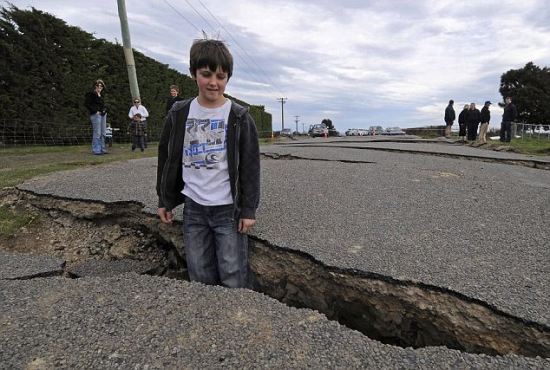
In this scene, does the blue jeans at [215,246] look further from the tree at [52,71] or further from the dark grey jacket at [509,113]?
the dark grey jacket at [509,113]

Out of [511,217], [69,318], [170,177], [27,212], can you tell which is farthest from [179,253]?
[511,217]

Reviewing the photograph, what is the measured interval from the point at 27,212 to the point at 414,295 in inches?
159

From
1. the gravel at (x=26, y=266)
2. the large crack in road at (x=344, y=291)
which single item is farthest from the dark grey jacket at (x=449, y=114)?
the gravel at (x=26, y=266)

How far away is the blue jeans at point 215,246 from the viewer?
2.67 m

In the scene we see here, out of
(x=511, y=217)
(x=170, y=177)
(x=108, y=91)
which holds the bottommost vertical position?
(x=511, y=217)

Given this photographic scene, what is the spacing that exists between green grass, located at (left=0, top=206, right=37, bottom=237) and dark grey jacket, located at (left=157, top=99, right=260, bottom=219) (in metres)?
2.08

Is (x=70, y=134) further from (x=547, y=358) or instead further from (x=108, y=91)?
(x=547, y=358)

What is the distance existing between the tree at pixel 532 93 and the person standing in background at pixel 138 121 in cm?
4227

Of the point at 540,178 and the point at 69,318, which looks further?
the point at 540,178

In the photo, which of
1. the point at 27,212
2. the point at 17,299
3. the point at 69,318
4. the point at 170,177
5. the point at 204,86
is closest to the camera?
the point at 69,318

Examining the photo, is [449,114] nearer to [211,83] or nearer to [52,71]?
[52,71]

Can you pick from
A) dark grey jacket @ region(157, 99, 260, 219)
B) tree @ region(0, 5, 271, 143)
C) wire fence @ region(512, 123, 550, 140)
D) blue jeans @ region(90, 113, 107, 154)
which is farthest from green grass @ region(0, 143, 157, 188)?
wire fence @ region(512, 123, 550, 140)

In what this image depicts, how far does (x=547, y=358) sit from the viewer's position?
179cm

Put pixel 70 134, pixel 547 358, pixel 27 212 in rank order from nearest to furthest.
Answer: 1. pixel 547 358
2. pixel 27 212
3. pixel 70 134
